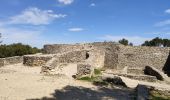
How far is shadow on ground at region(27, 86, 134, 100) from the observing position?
36.6ft

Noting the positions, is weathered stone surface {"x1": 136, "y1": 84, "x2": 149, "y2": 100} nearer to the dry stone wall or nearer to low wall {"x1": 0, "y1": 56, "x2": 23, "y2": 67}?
low wall {"x1": 0, "y1": 56, "x2": 23, "y2": 67}

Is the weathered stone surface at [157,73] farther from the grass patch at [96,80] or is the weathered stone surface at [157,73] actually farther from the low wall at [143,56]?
the grass patch at [96,80]

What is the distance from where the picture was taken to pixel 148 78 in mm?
18719

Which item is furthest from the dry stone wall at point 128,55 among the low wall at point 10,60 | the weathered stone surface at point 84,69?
the weathered stone surface at point 84,69

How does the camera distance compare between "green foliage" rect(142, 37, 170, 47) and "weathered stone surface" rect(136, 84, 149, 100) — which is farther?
"green foliage" rect(142, 37, 170, 47)

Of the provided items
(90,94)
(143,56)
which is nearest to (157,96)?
(90,94)

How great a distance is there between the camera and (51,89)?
1205 centimetres

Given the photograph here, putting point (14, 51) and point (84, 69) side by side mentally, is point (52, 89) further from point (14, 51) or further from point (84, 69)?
point (14, 51)

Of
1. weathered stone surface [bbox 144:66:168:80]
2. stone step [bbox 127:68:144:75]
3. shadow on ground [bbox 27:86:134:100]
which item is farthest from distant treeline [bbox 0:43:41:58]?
shadow on ground [bbox 27:86:134:100]

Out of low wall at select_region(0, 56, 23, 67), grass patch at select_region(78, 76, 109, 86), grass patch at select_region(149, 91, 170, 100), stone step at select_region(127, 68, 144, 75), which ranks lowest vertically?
grass patch at select_region(149, 91, 170, 100)

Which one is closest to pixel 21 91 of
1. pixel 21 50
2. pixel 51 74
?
pixel 51 74

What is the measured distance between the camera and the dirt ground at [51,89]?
10906 millimetres

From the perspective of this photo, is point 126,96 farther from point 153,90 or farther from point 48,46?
point 48,46

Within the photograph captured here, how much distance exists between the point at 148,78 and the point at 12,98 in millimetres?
10798
